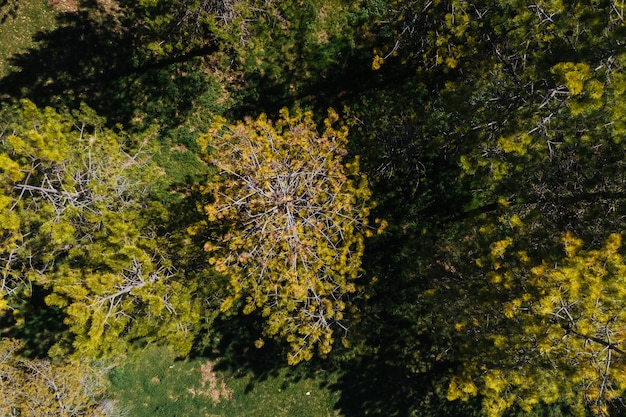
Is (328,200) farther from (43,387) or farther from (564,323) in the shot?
(43,387)

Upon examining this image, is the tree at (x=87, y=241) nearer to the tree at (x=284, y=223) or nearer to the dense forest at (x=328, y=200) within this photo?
the dense forest at (x=328, y=200)

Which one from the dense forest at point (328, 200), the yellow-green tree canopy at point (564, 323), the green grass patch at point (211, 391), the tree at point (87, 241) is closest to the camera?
the yellow-green tree canopy at point (564, 323)

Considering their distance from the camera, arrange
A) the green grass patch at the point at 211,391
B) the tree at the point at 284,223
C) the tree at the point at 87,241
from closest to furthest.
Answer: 1. the tree at the point at 87,241
2. the tree at the point at 284,223
3. the green grass patch at the point at 211,391

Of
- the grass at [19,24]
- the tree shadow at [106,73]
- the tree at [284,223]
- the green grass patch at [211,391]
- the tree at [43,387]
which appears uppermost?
the grass at [19,24]

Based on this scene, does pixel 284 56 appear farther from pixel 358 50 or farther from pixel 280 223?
pixel 280 223

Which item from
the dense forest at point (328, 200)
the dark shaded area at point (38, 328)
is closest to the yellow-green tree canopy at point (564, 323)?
the dense forest at point (328, 200)

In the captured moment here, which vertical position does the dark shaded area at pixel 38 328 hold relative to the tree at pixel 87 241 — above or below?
below

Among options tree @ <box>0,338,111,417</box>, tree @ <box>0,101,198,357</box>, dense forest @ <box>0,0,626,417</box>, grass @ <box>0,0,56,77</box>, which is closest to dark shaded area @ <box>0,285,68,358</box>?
dense forest @ <box>0,0,626,417</box>
